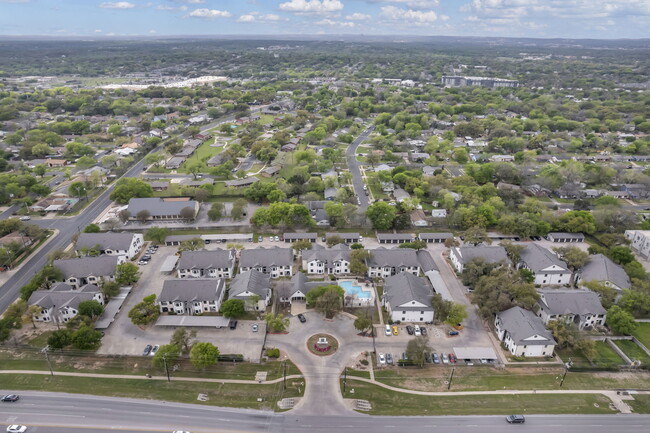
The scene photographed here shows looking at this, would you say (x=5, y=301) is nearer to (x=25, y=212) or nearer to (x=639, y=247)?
(x=25, y=212)

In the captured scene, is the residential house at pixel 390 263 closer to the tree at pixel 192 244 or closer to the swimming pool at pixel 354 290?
the swimming pool at pixel 354 290

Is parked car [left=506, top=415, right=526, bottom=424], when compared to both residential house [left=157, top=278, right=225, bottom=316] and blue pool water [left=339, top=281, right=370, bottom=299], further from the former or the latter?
residential house [left=157, top=278, right=225, bottom=316]

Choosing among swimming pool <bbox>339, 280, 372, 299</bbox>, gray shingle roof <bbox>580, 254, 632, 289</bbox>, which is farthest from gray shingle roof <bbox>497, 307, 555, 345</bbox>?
swimming pool <bbox>339, 280, 372, 299</bbox>

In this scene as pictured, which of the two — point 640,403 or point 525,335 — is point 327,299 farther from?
point 640,403

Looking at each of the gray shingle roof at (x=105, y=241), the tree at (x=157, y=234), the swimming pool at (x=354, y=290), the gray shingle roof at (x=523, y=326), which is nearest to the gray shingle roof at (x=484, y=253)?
the gray shingle roof at (x=523, y=326)

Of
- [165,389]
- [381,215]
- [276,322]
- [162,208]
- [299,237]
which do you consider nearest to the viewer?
[165,389]

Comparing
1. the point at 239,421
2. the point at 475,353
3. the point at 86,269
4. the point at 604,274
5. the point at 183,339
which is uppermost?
the point at 604,274

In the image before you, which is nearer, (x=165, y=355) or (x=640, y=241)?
(x=165, y=355)

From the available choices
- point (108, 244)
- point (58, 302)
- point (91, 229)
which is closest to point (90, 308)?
point (58, 302)
